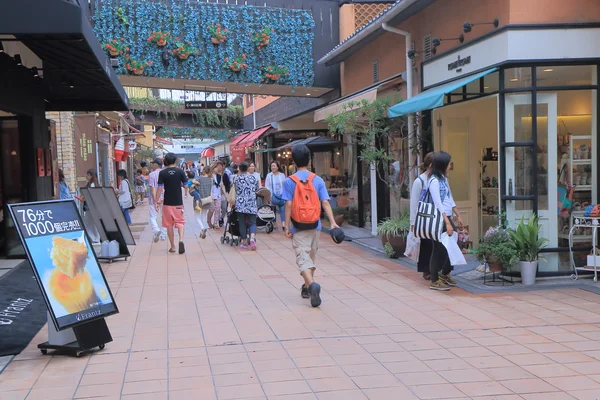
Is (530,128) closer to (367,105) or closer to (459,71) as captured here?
(459,71)

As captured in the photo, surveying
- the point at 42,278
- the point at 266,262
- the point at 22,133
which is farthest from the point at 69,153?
the point at 42,278

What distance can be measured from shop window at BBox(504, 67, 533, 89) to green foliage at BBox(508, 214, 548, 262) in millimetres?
1749

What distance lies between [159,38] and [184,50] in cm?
65

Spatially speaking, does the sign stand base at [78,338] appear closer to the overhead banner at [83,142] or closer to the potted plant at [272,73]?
the potted plant at [272,73]

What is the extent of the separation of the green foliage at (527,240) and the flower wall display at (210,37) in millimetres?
9532

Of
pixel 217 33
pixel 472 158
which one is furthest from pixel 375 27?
pixel 217 33

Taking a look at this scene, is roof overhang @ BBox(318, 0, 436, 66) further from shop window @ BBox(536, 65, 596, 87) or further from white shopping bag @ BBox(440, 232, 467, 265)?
white shopping bag @ BBox(440, 232, 467, 265)

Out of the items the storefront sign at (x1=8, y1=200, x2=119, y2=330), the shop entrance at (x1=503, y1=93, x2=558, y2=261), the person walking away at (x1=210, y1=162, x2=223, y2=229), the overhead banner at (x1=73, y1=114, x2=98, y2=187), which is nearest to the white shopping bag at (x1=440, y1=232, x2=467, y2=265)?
the shop entrance at (x1=503, y1=93, x2=558, y2=261)

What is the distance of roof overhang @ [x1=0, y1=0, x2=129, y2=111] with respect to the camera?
233 inches

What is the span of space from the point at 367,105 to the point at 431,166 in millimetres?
3557

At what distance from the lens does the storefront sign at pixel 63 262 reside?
515cm

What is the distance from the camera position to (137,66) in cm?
1469

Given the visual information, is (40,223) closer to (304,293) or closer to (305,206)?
(305,206)

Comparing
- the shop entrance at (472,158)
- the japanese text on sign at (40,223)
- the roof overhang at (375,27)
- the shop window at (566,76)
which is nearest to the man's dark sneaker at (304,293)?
the japanese text on sign at (40,223)
